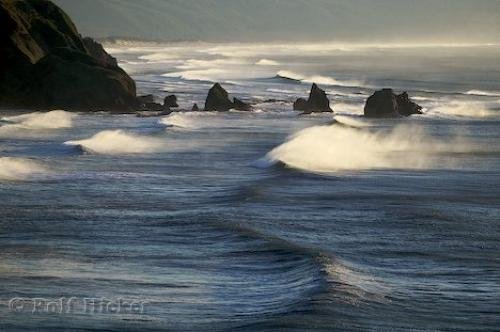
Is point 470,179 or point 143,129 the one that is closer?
point 470,179

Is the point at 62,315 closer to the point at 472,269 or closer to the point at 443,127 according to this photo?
the point at 472,269

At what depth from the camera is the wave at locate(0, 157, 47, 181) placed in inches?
1556

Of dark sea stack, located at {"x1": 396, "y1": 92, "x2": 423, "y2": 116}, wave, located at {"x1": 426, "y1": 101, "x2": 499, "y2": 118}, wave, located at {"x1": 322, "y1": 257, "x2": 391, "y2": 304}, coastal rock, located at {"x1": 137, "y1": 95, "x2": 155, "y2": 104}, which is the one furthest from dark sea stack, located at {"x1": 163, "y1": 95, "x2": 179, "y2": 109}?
wave, located at {"x1": 322, "y1": 257, "x2": 391, "y2": 304}

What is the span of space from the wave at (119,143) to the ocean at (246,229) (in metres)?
0.16

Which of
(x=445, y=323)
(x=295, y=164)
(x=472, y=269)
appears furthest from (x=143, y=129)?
(x=445, y=323)

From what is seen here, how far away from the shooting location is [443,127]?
66438 millimetres

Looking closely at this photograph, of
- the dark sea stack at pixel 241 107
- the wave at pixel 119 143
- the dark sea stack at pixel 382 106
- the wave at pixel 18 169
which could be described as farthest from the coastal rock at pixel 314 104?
the wave at pixel 18 169

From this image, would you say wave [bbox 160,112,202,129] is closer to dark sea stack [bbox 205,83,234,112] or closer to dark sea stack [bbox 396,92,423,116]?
dark sea stack [bbox 205,83,234,112]

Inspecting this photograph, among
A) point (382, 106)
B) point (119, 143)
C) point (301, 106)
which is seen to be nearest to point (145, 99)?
point (301, 106)

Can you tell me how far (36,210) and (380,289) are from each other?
44.0ft

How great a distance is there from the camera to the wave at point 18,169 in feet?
130

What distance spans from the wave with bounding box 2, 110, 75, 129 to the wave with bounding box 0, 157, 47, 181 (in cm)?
1623

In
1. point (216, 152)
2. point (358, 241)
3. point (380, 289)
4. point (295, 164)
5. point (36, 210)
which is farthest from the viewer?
point (216, 152)

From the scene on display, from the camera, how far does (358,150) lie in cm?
5038
